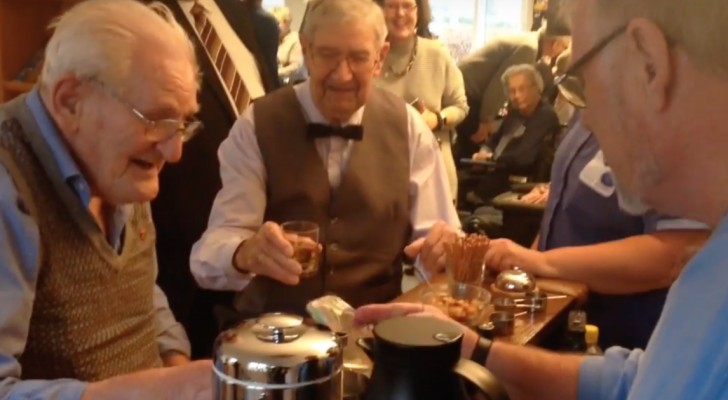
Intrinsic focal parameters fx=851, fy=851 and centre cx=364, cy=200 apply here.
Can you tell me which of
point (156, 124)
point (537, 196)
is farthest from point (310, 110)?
point (537, 196)

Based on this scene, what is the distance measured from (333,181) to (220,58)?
66 cm

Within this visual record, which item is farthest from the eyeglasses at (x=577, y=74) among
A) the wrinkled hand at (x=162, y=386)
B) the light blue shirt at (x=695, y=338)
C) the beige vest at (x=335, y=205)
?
the beige vest at (x=335, y=205)

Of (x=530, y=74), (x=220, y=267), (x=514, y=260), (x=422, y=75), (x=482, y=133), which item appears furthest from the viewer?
(x=482, y=133)

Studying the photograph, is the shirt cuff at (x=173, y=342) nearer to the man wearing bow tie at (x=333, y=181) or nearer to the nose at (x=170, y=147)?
the man wearing bow tie at (x=333, y=181)

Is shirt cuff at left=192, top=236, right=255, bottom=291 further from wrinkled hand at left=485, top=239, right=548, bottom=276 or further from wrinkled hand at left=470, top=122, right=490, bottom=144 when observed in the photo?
wrinkled hand at left=470, top=122, right=490, bottom=144

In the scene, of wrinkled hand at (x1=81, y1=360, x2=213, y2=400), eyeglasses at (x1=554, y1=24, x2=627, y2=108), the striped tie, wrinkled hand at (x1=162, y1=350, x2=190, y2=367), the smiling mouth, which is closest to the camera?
eyeglasses at (x1=554, y1=24, x2=627, y2=108)

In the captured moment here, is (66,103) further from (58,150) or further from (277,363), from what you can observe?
(277,363)

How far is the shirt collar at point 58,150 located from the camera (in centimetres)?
139

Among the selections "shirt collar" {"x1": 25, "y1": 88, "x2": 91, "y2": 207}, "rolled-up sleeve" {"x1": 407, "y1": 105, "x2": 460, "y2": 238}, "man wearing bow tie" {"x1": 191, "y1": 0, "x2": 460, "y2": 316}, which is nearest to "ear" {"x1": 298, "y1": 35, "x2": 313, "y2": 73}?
"man wearing bow tie" {"x1": 191, "y1": 0, "x2": 460, "y2": 316}

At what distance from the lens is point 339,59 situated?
2.06 metres

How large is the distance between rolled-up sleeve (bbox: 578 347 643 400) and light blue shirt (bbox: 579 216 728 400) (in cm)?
39

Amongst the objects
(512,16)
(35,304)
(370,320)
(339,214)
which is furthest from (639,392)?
(512,16)

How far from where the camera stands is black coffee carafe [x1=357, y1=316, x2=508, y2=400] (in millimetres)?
959

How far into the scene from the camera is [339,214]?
84.3 inches
